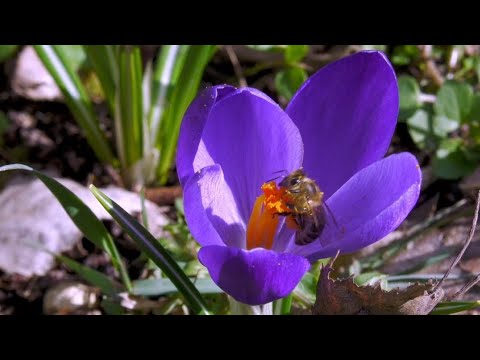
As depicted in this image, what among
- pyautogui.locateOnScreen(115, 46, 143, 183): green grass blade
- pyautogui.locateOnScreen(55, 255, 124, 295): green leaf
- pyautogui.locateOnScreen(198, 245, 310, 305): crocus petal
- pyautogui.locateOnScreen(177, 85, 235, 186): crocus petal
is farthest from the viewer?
pyautogui.locateOnScreen(115, 46, 143, 183): green grass blade

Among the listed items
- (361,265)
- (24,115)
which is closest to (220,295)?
(361,265)

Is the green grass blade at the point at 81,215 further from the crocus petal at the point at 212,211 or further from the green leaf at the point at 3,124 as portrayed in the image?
the green leaf at the point at 3,124

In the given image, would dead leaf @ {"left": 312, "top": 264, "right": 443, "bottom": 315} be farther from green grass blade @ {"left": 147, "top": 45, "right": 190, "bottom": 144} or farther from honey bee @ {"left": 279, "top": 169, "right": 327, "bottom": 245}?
green grass blade @ {"left": 147, "top": 45, "right": 190, "bottom": 144}

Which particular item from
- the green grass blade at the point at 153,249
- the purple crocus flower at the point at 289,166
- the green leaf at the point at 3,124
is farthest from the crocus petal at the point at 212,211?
the green leaf at the point at 3,124

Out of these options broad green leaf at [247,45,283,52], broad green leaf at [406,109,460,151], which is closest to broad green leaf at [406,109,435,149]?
broad green leaf at [406,109,460,151]

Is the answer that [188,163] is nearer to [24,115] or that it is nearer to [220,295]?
[220,295]

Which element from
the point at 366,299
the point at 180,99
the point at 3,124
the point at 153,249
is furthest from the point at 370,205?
the point at 3,124
